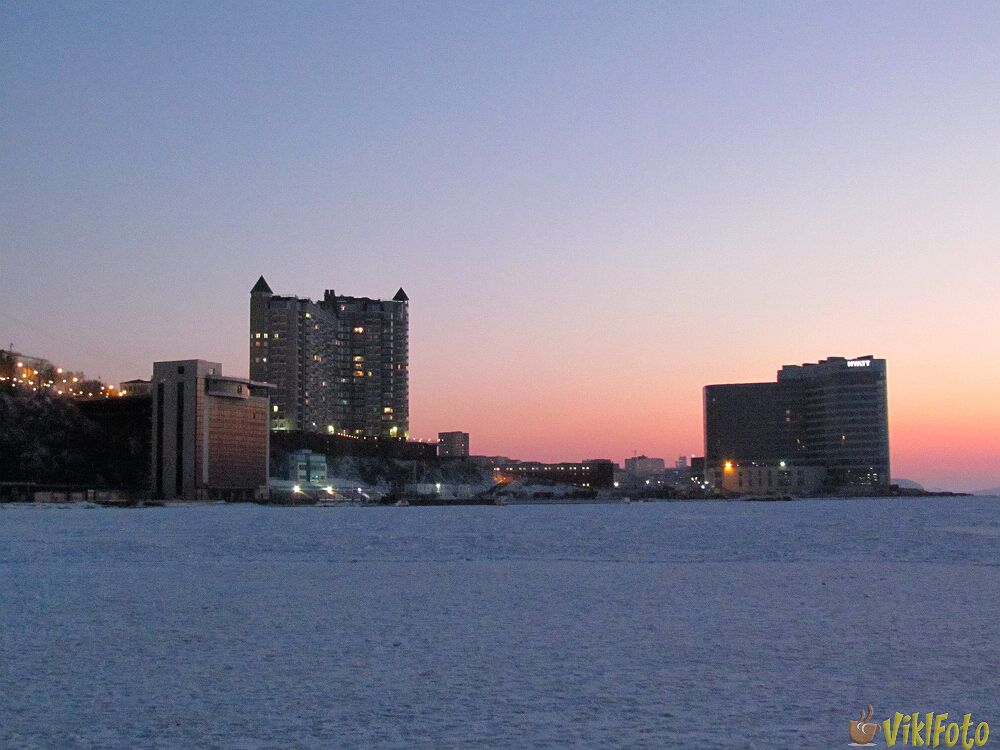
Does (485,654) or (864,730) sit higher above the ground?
(864,730)

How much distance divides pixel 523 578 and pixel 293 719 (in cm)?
2067

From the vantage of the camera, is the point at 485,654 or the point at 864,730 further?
the point at 485,654

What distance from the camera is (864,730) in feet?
42.4

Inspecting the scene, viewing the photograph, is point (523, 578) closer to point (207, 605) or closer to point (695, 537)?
point (207, 605)

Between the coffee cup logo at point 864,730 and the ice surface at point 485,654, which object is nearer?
the coffee cup logo at point 864,730

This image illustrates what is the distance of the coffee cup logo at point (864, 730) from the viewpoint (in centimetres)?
1250

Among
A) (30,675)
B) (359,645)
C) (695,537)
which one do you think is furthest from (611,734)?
(695,537)

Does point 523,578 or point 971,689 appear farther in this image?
point 523,578

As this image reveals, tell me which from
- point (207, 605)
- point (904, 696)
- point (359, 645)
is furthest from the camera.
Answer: point (207, 605)

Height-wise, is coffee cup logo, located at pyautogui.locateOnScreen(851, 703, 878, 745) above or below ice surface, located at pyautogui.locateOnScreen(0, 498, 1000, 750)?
above

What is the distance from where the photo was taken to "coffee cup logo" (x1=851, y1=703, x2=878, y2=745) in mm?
12500

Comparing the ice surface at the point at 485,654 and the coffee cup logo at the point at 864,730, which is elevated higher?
the coffee cup logo at the point at 864,730

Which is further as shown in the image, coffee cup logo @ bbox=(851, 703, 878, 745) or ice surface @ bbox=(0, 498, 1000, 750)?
ice surface @ bbox=(0, 498, 1000, 750)

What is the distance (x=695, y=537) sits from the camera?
66.5 metres
